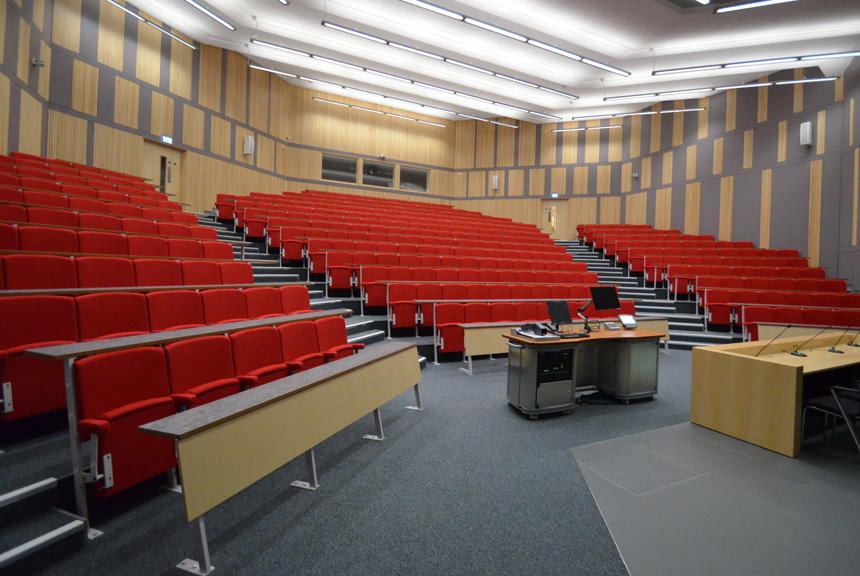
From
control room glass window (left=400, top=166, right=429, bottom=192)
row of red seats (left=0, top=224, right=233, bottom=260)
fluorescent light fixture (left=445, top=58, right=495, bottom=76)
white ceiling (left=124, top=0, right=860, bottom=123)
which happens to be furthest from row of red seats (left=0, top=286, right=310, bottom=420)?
control room glass window (left=400, top=166, right=429, bottom=192)

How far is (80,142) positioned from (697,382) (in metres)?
6.32

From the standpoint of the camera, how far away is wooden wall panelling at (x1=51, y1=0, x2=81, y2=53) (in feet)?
14.3

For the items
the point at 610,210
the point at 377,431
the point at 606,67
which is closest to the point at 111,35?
the point at 377,431

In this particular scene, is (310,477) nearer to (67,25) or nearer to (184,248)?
(184,248)

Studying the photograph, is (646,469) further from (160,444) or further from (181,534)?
(160,444)

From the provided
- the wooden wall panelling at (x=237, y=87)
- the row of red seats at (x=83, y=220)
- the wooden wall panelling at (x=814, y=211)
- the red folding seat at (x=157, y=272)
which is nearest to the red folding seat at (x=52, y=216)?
the row of red seats at (x=83, y=220)

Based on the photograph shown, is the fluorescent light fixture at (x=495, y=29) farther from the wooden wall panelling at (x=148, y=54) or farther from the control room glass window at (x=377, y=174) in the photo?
the wooden wall panelling at (x=148, y=54)

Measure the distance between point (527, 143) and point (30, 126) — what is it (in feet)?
26.4

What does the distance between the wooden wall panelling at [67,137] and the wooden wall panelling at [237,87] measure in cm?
213

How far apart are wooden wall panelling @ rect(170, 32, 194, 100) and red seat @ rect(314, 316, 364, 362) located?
5.38 metres

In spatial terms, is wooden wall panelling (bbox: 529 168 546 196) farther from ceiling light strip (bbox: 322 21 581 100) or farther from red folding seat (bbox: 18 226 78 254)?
red folding seat (bbox: 18 226 78 254)

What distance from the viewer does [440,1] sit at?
→ 4.90 metres

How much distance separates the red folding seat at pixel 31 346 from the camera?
1.19m

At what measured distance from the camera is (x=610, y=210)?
8.29 metres
